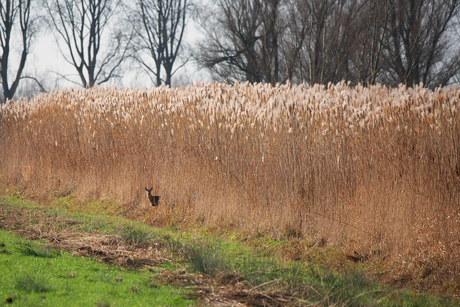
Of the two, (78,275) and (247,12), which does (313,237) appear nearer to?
(78,275)

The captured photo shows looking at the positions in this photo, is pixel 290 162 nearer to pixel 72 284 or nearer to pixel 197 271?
pixel 197 271

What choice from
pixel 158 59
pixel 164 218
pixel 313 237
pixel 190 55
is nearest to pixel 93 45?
pixel 158 59

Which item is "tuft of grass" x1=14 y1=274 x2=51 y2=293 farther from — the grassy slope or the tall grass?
the tall grass

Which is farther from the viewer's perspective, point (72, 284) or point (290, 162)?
point (290, 162)

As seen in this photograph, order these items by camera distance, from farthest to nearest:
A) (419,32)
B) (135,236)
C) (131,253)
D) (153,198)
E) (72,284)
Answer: (419,32) → (153,198) → (135,236) → (131,253) → (72,284)

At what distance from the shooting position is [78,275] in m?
3.89

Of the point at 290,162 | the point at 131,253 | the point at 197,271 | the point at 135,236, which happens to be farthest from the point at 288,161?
the point at 131,253

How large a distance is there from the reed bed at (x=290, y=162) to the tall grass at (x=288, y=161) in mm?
17

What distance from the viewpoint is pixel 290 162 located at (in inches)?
238

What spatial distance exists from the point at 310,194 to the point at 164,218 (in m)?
2.61

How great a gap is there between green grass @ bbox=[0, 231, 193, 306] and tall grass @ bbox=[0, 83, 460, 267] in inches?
99.8

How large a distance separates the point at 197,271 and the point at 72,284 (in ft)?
3.85

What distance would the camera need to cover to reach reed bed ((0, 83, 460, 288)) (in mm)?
4859

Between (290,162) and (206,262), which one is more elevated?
(290,162)
